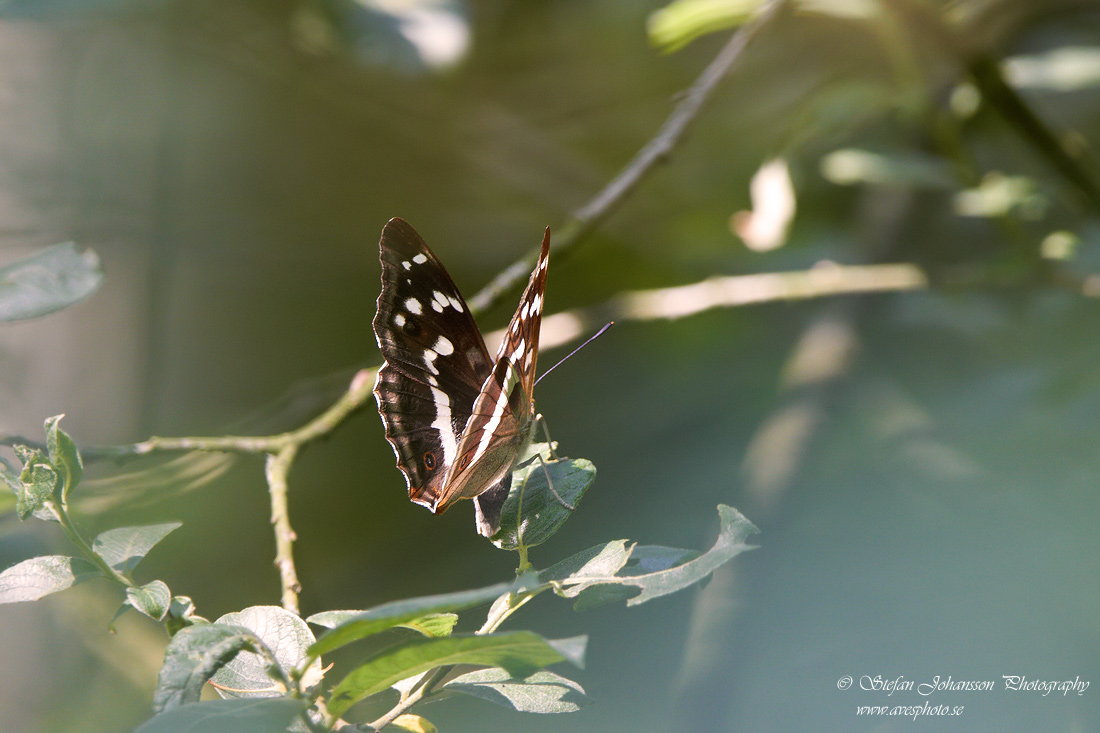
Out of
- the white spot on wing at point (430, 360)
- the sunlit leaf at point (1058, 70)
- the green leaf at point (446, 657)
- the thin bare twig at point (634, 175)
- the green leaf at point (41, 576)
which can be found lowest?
the green leaf at point (41, 576)

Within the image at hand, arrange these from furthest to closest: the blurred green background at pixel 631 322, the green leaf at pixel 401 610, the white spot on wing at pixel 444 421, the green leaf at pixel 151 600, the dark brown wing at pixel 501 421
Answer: the blurred green background at pixel 631 322 < the white spot on wing at pixel 444 421 < the dark brown wing at pixel 501 421 < the green leaf at pixel 151 600 < the green leaf at pixel 401 610

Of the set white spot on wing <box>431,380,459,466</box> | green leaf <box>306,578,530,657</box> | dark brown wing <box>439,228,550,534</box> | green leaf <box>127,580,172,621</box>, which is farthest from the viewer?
white spot on wing <box>431,380,459,466</box>

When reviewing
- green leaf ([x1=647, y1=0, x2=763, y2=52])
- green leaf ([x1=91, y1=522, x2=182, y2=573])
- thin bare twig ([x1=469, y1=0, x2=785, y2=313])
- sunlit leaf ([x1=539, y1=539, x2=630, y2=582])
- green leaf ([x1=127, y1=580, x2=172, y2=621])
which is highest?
green leaf ([x1=647, y1=0, x2=763, y2=52])

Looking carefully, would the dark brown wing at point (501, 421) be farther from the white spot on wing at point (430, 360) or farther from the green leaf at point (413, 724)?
the green leaf at point (413, 724)

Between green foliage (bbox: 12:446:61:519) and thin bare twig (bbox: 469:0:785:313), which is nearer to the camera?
green foliage (bbox: 12:446:61:519)

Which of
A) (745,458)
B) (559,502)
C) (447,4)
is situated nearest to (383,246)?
(559,502)

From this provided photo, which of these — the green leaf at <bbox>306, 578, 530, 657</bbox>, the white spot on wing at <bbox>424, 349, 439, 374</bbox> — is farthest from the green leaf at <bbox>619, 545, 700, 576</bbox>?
the white spot on wing at <bbox>424, 349, 439, 374</bbox>

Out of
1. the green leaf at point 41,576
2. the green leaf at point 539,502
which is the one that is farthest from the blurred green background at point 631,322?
the green leaf at point 539,502

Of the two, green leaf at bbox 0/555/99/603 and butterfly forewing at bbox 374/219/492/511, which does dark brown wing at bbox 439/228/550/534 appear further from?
green leaf at bbox 0/555/99/603
